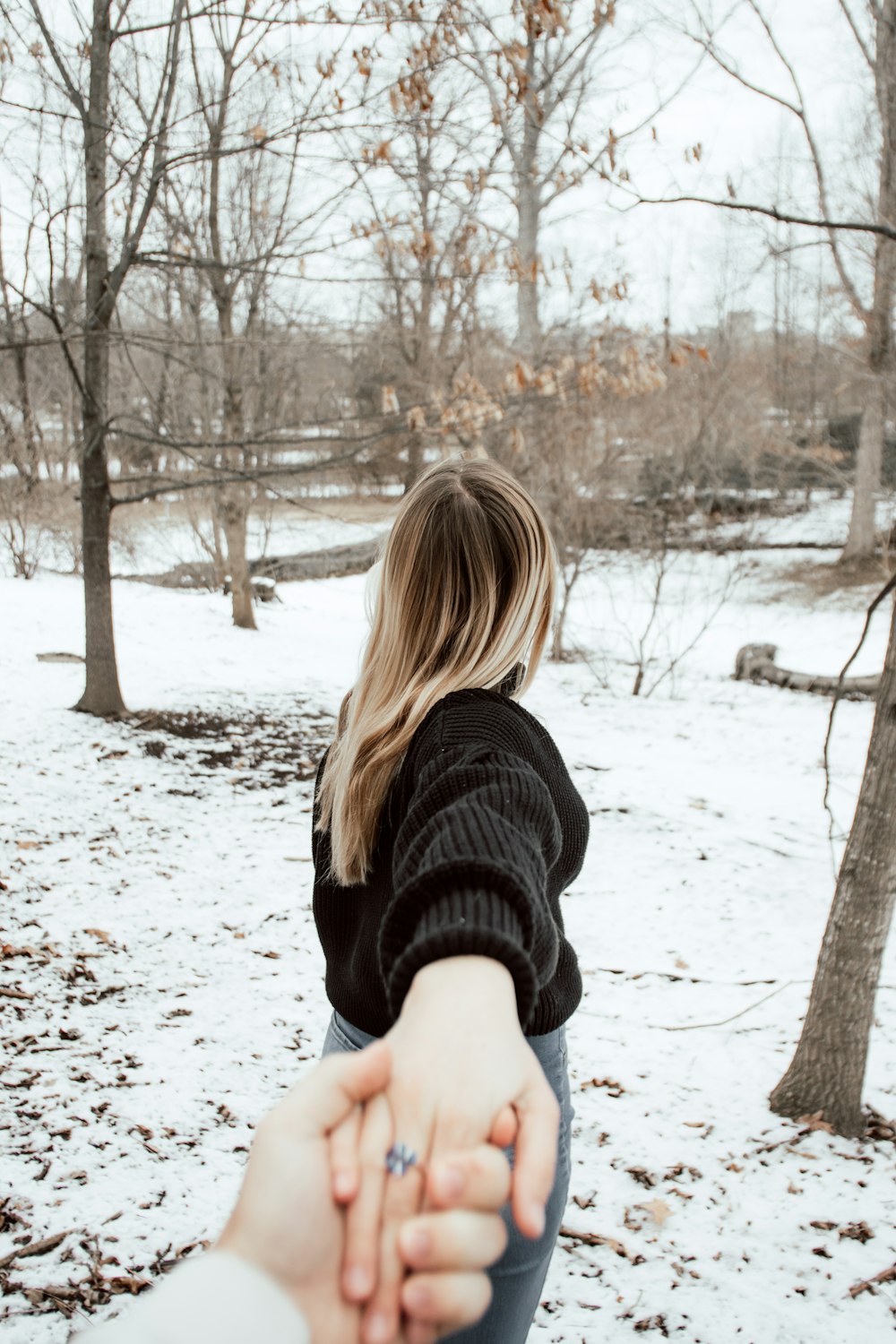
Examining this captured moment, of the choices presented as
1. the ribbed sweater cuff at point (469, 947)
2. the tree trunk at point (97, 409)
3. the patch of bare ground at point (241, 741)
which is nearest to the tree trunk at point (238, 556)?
the patch of bare ground at point (241, 741)

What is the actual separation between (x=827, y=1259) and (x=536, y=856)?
2.50m

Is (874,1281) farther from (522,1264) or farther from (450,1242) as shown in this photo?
(450,1242)

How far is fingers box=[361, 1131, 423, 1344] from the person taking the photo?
2.26ft

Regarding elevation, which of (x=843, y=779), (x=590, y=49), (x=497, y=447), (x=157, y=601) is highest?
(x=590, y=49)

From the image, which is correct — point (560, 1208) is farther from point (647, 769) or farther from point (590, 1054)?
point (647, 769)

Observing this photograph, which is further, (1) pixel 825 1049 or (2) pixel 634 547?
Answer: (2) pixel 634 547

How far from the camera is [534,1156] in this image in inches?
29.4

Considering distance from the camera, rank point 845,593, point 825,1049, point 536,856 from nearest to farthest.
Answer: point 536,856 < point 825,1049 < point 845,593

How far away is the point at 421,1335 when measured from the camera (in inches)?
27.9

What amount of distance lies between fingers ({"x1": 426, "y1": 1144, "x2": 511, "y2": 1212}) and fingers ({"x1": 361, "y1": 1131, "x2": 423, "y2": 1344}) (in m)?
0.02

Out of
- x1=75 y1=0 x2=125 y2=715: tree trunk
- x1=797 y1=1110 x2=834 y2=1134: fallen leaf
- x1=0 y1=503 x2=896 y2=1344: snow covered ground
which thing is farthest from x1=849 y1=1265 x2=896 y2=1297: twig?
x1=75 y1=0 x2=125 y2=715: tree trunk

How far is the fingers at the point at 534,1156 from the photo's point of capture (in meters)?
0.71

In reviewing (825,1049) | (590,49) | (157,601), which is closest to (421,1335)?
(825,1049)

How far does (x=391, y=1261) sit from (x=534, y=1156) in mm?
141
